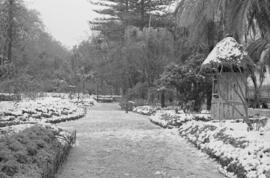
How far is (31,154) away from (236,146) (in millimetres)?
3499

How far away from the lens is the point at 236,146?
202 inches

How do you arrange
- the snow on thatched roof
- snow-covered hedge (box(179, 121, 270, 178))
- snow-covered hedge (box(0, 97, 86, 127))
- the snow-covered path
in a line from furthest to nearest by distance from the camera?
snow-covered hedge (box(0, 97, 86, 127))
the snow on thatched roof
the snow-covered path
snow-covered hedge (box(179, 121, 270, 178))

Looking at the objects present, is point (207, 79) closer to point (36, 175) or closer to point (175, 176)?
point (175, 176)

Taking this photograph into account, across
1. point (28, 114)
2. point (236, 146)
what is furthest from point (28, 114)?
point (236, 146)

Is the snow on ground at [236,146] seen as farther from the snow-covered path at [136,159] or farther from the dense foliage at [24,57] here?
the dense foliage at [24,57]

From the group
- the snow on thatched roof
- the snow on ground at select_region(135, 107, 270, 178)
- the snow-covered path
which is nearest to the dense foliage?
the snow-covered path

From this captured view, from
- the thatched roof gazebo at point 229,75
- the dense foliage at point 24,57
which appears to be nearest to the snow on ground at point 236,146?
the thatched roof gazebo at point 229,75

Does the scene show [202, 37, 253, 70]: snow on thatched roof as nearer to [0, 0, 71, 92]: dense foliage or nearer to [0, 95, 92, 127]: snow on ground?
[0, 95, 92, 127]: snow on ground

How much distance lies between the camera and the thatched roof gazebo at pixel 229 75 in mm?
7340

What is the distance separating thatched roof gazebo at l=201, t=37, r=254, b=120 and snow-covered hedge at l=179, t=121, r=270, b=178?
0.78m

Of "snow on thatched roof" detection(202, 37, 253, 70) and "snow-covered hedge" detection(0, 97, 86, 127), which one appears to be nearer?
"snow on thatched roof" detection(202, 37, 253, 70)

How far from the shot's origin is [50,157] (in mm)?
4137

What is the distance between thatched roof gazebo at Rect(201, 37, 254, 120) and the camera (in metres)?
7.34

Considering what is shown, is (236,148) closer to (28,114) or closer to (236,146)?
(236,146)
